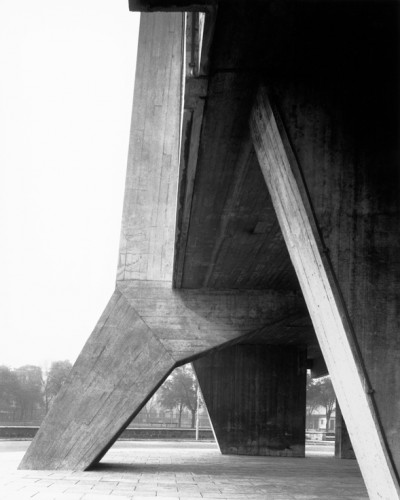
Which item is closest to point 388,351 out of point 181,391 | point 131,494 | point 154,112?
point 131,494

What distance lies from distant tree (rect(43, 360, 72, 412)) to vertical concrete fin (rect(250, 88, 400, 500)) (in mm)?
57427

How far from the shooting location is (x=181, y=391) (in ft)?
218

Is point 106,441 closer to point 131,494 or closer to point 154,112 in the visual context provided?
point 131,494

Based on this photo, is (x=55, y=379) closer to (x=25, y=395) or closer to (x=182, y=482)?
(x=25, y=395)

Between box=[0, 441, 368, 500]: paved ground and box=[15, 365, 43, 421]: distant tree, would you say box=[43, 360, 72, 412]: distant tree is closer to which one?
box=[15, 365, 43, 421]: distant tree

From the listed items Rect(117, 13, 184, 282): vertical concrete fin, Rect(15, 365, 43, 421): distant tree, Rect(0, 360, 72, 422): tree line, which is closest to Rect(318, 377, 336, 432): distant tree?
Rect(0, 360, 72, 422): tree line

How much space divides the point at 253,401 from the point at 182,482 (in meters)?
10.2

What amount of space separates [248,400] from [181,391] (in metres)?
45.1

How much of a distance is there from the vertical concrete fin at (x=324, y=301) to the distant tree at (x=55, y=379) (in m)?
57.4

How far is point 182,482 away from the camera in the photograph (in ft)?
39.9

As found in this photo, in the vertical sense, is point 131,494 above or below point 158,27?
below

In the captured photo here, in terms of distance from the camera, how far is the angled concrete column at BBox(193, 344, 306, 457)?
22031 millimetres

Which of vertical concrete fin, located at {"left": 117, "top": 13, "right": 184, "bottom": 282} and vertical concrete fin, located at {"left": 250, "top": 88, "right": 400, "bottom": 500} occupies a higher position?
vertical concrete fin, located at {"left": 117, "top": 13, "right": 184, "bottom": 282}

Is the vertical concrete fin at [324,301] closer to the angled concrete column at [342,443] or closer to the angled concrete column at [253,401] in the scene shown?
the angled concrete column at [253,401]
